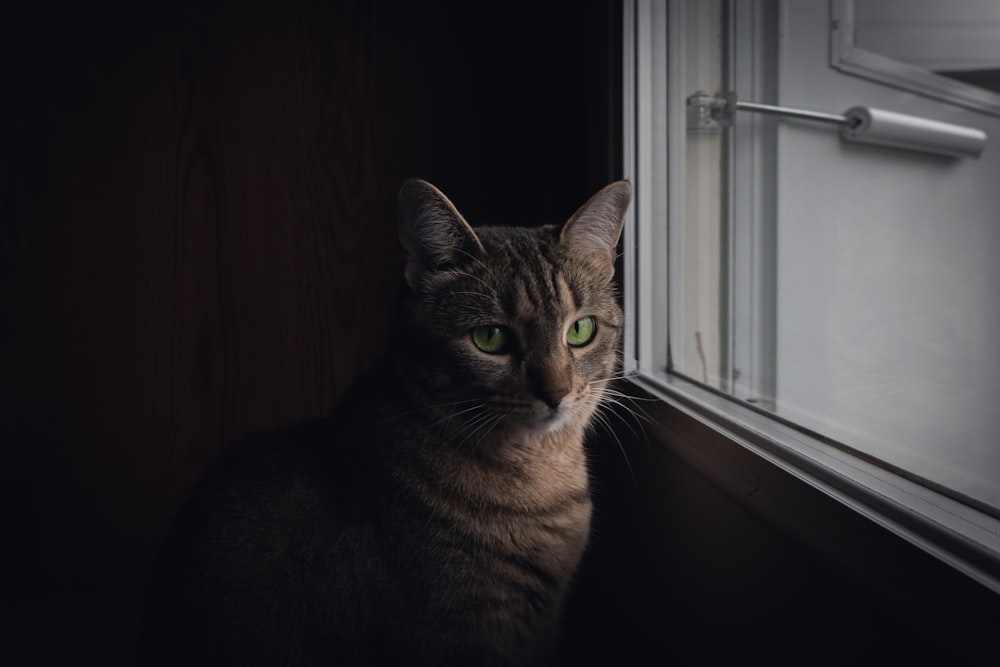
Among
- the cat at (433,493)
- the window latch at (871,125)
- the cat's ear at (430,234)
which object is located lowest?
the cat at (433,493)

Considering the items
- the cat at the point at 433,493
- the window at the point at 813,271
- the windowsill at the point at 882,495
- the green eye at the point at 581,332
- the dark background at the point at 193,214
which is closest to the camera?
the windowsill at the point at 882,495

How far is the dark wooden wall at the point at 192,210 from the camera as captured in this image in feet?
5.03

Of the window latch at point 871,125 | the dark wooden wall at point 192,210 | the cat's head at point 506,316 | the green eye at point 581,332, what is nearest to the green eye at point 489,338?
the cat's head at point 506,316

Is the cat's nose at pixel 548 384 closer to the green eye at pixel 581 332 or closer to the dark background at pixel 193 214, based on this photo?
the green eye at pixel 581 332


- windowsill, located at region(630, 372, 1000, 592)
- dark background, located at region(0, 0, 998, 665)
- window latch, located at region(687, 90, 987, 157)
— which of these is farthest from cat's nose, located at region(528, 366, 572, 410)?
dark background, located at region(0, 0, 998, 665)

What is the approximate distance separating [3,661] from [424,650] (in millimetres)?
1224

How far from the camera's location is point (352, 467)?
86 centimetres

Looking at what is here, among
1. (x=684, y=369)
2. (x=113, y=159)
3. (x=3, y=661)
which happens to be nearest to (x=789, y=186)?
(x=684, y=369)

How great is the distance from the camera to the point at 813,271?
32.7 inches

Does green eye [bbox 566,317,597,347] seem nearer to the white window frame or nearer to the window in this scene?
the window

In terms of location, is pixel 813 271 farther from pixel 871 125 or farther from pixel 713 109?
pixel 713 109

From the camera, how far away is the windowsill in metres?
0.39

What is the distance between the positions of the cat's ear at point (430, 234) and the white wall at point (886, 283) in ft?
1.50

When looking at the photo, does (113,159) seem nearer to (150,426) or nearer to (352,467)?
(150,426)
